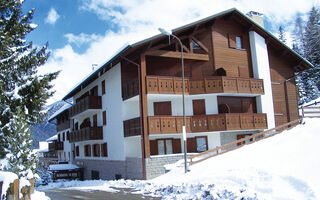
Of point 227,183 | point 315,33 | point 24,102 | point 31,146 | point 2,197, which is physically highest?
point 315,33

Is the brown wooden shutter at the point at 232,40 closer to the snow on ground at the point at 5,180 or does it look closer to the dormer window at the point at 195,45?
the dormer window at the point at 195,45

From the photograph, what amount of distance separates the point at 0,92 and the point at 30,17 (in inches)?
227

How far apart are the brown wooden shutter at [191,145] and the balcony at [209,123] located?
1671 mm

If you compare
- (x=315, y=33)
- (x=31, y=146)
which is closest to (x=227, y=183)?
(x=31, y=146)

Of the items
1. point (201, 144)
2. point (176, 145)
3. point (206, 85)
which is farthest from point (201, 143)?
point (206, 85)

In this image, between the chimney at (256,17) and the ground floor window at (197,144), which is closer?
the ground floor window at (197,144)

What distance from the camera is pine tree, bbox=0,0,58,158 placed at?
15820 millimetres

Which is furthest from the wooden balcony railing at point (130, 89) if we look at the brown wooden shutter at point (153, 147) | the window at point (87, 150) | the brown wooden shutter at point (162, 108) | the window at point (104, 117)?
the window at point (87, 150)

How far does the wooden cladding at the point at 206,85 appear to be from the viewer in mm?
21328

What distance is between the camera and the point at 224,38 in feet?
85.4

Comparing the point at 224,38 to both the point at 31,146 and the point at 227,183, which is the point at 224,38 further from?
the point at 31,146

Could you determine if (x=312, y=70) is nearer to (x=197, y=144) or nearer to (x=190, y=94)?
(x=197, y=144)

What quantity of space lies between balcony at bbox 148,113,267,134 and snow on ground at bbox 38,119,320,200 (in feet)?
10.5

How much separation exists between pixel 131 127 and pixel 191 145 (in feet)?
16.7
